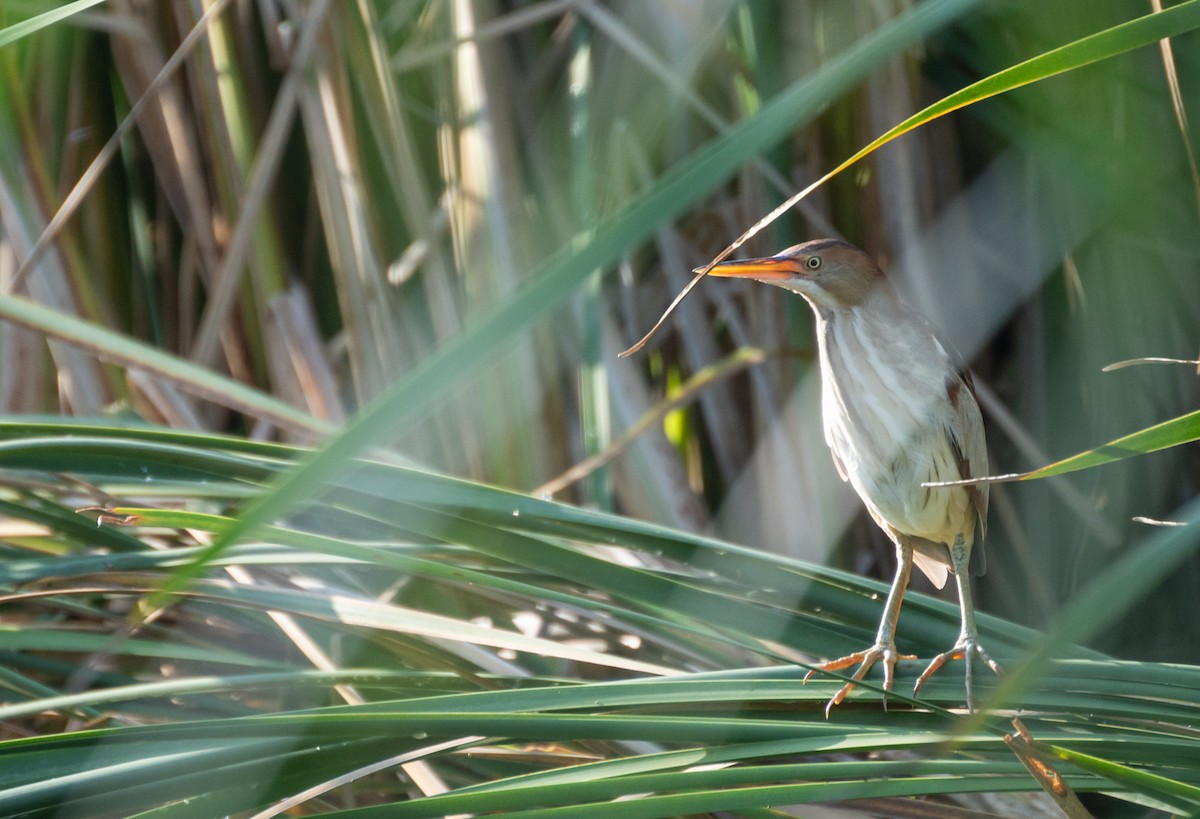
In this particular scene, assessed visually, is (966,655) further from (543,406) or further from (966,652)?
(543,406)

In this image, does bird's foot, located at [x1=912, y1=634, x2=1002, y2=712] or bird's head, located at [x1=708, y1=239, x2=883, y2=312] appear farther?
bird's head, located at [x1=708, y1=239, x2=883, y2=312]

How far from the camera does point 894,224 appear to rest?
1745mm

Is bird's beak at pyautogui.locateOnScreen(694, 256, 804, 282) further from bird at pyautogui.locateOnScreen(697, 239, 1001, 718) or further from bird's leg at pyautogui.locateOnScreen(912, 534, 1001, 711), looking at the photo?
bird's leg at pyautogui.locateOnScreen(912, 534, 1001, 711)

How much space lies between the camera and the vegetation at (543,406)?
0.98 meters

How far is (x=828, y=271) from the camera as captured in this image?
144cm

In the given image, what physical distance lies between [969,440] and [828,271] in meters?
0.28

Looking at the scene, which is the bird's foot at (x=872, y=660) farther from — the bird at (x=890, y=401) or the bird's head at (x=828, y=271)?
the bird's head at (x=828, y=271)

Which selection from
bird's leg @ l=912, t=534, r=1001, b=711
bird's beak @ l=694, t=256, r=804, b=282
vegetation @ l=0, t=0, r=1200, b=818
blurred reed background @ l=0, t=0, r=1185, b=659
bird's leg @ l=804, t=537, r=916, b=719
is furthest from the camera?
blurred reed background @ l=0, t=0, r=1185, b=659

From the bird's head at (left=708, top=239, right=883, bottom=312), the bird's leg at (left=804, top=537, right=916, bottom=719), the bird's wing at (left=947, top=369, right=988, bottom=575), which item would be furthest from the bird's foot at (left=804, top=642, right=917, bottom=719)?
the bird's head at (left=708, top=239, right=883, bottom=312)

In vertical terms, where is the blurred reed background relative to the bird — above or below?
above

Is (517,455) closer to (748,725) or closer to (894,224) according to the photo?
(894,224)

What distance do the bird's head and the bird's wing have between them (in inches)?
6.7

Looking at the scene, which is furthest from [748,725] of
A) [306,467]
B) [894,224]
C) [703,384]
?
[894,224]

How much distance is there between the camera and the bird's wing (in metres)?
1.41
